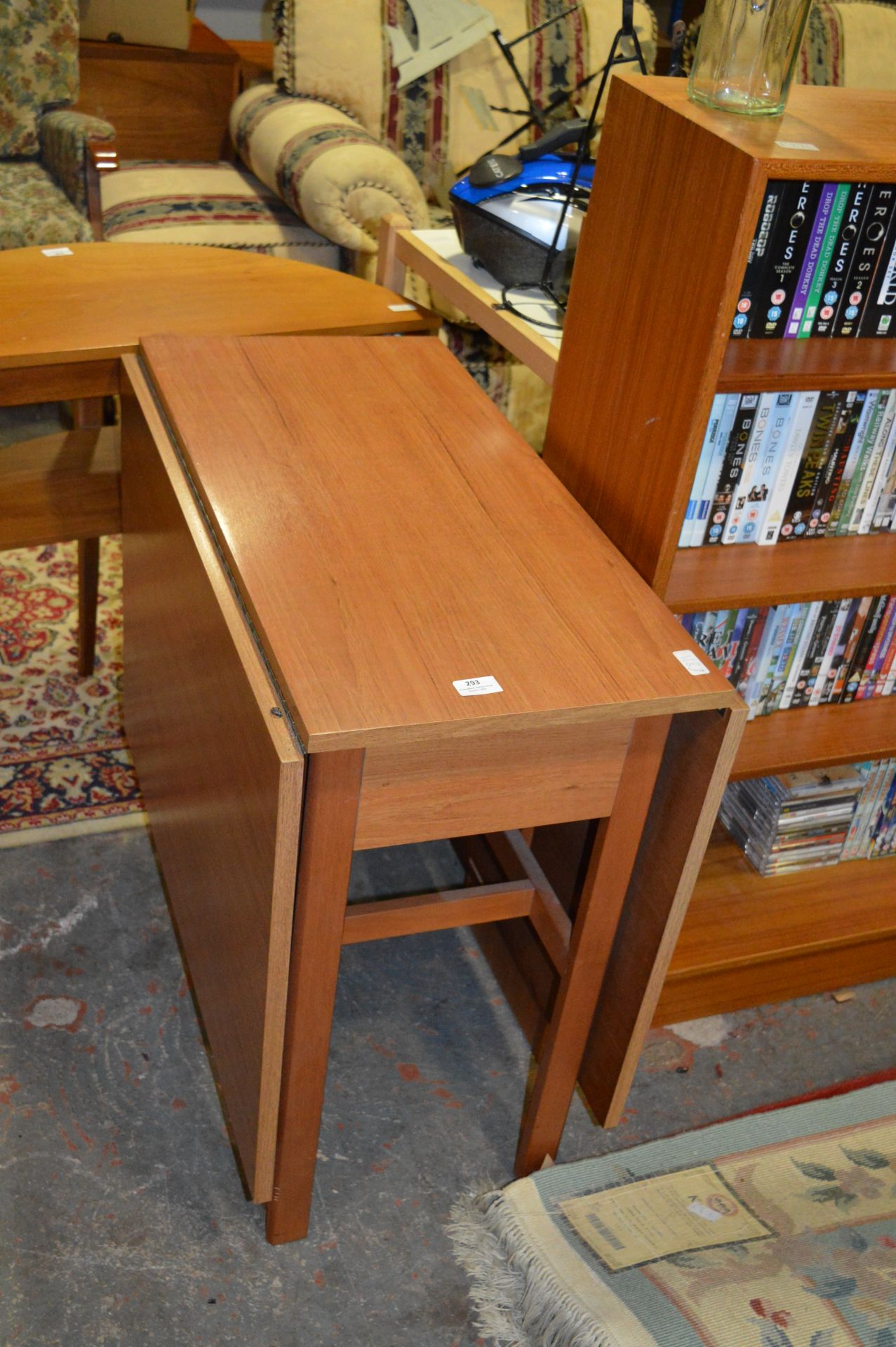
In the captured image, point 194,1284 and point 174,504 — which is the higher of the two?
point 174,504

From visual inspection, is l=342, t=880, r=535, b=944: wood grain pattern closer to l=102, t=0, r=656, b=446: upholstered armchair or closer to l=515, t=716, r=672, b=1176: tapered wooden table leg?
l=515, t=716, r=672, b=1176: tapered wooden table leg

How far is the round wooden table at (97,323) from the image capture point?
1.77 m

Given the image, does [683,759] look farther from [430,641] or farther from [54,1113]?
[54,1113]

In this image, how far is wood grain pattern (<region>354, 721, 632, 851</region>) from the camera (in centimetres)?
112

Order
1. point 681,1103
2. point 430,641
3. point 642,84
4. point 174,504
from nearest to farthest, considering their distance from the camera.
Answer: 1. point 430,641
2. point 642,84
3. point 174,504
4. point 681,1103

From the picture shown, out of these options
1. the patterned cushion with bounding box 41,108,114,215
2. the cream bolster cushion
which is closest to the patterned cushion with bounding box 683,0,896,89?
the cream bolster cushion

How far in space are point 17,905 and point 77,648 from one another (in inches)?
22.1

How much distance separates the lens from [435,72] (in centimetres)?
297

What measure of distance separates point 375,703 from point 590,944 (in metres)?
0.44

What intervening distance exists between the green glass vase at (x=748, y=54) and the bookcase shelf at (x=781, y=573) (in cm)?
49

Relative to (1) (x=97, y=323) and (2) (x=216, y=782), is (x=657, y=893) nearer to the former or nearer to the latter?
Answer: (2) (x=216, y=782)

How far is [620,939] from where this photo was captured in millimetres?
1474

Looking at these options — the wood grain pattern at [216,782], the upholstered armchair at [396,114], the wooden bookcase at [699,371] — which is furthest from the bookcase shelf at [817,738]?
the upholstered armchair at [396,114]

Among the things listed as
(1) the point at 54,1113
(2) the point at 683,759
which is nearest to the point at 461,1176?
(1) the point at 54,1113
